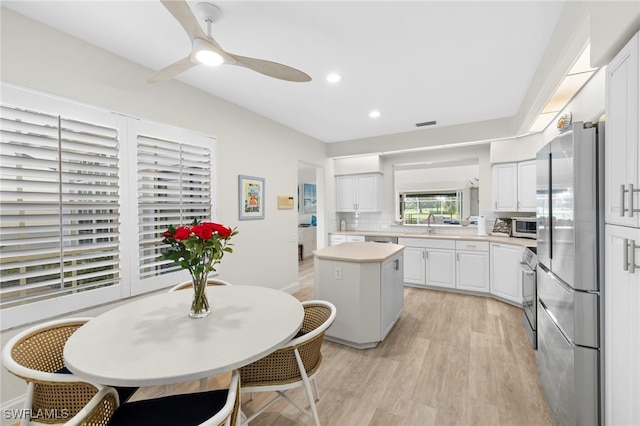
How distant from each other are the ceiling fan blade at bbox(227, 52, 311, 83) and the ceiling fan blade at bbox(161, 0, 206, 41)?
0.25 m

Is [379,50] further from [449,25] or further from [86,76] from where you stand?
[86,76]

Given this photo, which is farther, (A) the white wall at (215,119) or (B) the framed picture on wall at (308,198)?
(B) the framed picture on wall at (308,198)

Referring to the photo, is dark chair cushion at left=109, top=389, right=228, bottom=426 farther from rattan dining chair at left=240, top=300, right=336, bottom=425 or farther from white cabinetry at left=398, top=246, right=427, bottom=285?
white cabinetry at left=398, top=246, right=427, bottom=285

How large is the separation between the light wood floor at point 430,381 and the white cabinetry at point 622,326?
0.80 m

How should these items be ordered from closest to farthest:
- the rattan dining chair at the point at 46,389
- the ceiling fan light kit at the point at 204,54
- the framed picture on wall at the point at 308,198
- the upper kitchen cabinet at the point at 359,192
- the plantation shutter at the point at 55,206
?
the rattan dining chair at the point at 46,389 < the ceiling fan light kit at the point at 204,54 < the plantation shutter at the point at 55,206 < the upper kitchen cabinet at the point at 359,192 < the framed picture on wall at the point at 308,198

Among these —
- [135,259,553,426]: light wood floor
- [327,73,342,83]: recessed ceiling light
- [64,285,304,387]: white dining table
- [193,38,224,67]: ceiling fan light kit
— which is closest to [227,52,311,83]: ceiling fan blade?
[193,38,224,67]: ceiling fan light kit

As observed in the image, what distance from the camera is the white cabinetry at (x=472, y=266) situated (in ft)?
13.5

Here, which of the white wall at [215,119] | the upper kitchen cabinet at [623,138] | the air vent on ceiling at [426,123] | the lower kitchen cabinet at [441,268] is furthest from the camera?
the lower kitchen cabinet at [441,268]

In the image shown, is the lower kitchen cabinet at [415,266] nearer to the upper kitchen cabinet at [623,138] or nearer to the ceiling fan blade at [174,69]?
the upper kitchen cabinet at [623,138]

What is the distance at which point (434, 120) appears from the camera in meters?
4.12

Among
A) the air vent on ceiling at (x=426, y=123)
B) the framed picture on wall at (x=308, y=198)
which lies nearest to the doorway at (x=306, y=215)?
the framed picture on wall at (x=308, y=198)

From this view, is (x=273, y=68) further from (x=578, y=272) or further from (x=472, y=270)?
(x=472, y=270)

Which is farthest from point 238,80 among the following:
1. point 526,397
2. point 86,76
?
point 526,397

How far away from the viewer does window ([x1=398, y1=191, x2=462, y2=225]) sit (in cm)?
595
